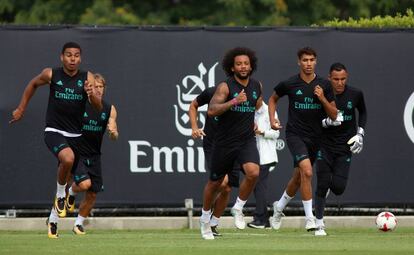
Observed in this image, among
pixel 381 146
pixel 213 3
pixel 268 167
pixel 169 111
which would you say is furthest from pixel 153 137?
pixel 213 3

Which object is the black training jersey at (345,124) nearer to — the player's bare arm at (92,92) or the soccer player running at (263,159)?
the soccer player running at (263,159)

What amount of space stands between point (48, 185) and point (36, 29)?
239 cm

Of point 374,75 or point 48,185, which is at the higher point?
point 374,75

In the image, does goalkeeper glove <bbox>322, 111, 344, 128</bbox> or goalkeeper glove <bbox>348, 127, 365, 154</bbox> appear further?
goalkeeper glove <bbox>348, 127, 365, 154</bbox>

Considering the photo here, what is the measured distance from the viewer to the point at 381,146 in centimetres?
2256

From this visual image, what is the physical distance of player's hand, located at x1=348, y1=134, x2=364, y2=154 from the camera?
19.2 m

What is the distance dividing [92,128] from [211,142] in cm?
173

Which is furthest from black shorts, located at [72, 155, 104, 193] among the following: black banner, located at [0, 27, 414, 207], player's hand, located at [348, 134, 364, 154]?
player's hand, located at [348, 134, 364, 154]

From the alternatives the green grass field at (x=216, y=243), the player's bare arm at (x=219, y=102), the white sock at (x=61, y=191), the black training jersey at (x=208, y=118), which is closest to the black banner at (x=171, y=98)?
the green grass field at (x=216, y=243)

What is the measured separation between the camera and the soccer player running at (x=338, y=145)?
19312 millimetres

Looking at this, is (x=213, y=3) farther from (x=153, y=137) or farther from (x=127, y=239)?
(x=127, y=239)

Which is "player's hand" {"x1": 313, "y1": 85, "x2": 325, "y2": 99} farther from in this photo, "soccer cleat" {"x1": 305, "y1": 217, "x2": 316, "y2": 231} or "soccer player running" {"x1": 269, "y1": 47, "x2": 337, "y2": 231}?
"soccer cleat" {"x1": 305, "y1": 217, "x2": 316, "y2": 231}

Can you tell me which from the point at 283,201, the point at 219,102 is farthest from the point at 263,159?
the point at 219,102

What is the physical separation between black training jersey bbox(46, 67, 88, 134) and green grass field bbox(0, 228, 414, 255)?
1.54 metres
